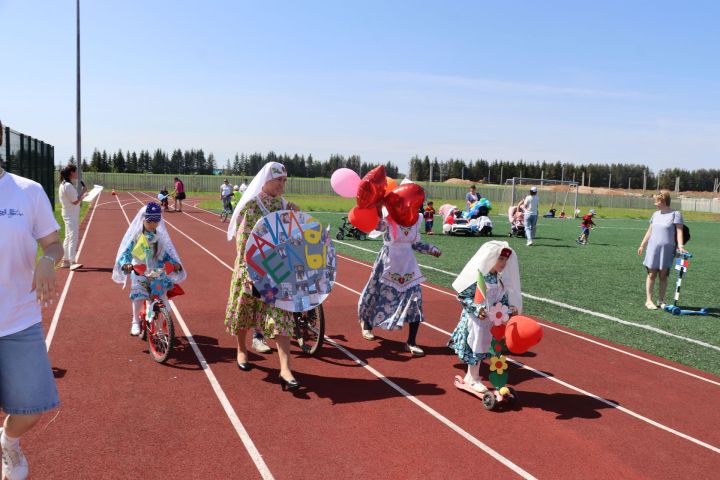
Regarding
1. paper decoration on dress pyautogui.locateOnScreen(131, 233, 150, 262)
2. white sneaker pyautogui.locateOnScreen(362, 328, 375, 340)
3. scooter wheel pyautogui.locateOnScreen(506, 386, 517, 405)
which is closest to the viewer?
scooter wheel pyautogui.locateOnScreen(506, 386, 517, 405)

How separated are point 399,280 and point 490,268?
181cm

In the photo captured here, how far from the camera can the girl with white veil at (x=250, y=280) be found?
5551mm

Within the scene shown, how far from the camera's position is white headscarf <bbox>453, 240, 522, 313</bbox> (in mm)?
5438

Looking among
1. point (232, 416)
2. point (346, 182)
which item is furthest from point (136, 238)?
point (232, 416)

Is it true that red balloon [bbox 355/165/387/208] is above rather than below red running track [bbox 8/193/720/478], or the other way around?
above

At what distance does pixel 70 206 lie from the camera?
37.8 ft

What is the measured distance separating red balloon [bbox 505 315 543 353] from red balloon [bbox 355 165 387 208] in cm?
232

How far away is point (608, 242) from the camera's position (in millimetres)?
23375

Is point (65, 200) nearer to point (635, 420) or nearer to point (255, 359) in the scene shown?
point (255, 359)

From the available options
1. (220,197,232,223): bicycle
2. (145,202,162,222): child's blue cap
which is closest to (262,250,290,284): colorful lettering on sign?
(145,202,162,222): child's blue cap

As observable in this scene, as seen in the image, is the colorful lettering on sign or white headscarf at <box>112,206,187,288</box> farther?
white headscarf at <box>112,206,187,288</box>

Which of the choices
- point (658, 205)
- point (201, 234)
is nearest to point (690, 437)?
point (658, 205)

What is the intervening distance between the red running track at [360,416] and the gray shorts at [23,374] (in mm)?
1043

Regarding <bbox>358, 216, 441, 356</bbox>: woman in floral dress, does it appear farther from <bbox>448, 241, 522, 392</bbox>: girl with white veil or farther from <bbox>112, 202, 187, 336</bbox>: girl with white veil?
<bbox>112, 202, 187, 336</bbox>: girl with white veil
